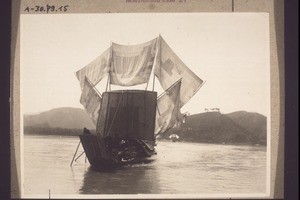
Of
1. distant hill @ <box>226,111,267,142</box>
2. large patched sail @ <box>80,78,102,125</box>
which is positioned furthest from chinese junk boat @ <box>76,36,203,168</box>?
distant hill @ <box>226,111,267,142</box>

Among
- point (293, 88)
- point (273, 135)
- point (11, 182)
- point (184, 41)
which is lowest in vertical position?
point (11, 182)

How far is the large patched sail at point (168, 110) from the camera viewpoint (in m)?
0.98

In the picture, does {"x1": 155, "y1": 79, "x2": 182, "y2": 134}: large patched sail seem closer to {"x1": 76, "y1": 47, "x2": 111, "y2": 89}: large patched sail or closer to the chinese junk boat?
the chinese junk boat

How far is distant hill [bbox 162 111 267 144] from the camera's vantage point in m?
0.97

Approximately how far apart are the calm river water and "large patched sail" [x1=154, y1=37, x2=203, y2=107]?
5.5 inches

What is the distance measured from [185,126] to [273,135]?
0.23m

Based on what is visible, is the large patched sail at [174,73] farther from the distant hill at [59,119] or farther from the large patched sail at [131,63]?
the distant hill at [59,119]

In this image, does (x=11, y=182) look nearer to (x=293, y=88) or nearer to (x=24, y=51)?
(x=24, y=51)

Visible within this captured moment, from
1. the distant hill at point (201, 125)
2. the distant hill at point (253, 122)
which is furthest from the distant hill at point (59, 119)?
the distant hill at point (253, 122)

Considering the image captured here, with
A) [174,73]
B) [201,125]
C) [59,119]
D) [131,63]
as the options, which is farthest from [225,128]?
[59,119]

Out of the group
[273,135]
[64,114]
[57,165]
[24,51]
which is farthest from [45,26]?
[273,135]

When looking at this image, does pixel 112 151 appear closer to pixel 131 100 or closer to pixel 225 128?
pixel 131 100

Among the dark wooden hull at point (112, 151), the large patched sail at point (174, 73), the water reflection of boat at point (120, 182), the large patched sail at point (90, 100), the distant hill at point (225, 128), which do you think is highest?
the large patched sail at point (174, 73)

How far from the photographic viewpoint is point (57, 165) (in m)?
0.97
